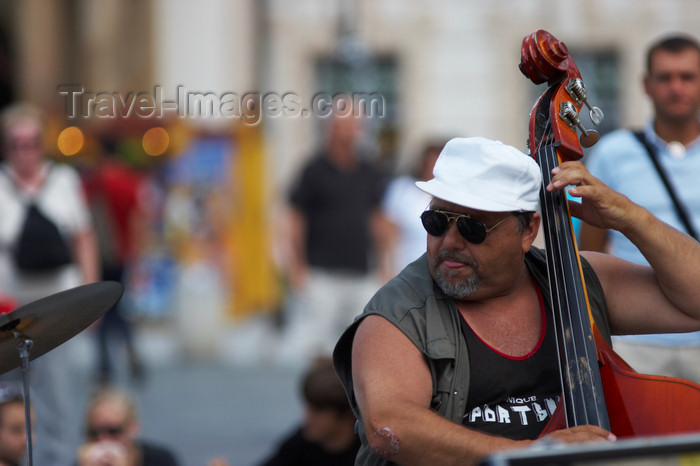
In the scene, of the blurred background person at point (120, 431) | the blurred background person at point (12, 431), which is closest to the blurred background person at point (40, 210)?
the blurred background person at point (120, 431)

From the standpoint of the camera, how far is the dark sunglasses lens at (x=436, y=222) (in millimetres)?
2854

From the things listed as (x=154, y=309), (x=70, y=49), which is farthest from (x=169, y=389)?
(x=70, y=49)

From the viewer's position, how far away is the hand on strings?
A: 9.30ft

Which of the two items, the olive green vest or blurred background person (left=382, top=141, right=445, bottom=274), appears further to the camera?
blurred background person (left=382, top=141, right=445, bottom=274)

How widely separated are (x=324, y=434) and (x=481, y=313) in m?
1.60

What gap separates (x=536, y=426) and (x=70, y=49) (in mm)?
20171

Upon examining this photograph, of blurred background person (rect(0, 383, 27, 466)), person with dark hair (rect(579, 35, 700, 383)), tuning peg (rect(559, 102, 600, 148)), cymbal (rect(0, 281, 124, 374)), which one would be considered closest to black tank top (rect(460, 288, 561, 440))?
tuning peg (rect(559, 102, 600, 148))

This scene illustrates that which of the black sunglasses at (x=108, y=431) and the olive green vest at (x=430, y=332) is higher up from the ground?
the olive green vest at (x=430, y=332)

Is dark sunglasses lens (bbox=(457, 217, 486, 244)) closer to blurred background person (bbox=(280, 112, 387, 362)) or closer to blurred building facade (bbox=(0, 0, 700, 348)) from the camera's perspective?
blurred background person (bbox=(280, 112, 387, 362))

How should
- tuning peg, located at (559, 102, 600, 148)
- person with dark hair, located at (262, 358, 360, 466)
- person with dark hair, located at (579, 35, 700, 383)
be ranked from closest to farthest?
tuning peg, located at (559, 102, 600, 148)
person with dark hair, located at (579, 35, 700, 383)
person with dark hair, located at (262, 358, 360, 466)

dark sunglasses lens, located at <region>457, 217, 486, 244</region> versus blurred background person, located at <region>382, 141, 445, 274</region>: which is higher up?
dark sunglasses lens, located at <region>457, 217, 486, 244</region>

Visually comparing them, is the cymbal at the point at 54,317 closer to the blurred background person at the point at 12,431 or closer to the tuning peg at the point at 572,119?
the tuning peg at the point at 572,119

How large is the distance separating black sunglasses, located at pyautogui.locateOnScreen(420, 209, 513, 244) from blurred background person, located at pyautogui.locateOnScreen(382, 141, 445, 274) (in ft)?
12.2

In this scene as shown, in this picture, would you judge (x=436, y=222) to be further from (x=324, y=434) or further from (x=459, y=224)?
(x=324, y=434)
